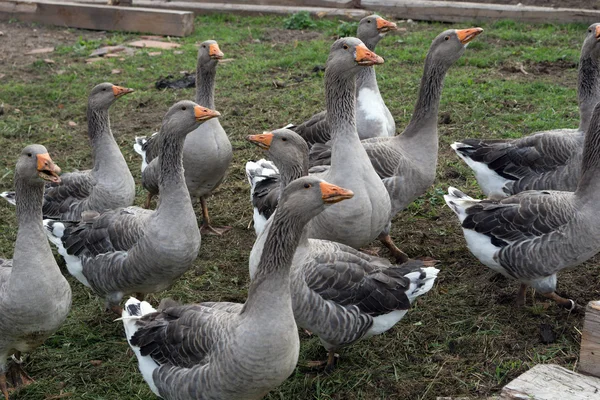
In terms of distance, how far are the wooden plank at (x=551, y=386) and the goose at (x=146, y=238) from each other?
7.75 ft

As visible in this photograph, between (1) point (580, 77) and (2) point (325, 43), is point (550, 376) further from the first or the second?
(2) point (325, 43)

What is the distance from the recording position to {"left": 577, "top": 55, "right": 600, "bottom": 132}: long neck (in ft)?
21.1

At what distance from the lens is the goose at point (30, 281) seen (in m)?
4.31

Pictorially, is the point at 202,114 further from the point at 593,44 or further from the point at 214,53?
the point at 593,44

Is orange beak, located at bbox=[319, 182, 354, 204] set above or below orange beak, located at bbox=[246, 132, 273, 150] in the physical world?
above

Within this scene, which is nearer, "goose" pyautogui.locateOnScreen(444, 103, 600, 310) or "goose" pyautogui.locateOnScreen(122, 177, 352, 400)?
"goose" pyautogui.locateOnScreen(122, 177, 352, 400)

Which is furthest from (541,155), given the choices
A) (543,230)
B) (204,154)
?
(204,154)

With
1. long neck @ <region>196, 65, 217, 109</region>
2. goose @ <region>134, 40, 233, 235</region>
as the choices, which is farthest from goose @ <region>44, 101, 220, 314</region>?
long neck @ <region>196, 65, 217, 109</region>

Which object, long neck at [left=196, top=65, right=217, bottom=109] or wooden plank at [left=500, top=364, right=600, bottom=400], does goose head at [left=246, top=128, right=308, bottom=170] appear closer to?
long neck at [left=196, top=65, right=217, bottom=109]

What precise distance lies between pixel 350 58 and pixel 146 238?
208 centimetres

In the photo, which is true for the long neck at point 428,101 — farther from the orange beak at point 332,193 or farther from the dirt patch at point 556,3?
the dirt patch at point 556,3

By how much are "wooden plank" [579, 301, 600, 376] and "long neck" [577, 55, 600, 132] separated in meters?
3.10

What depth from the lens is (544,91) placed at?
358 inches

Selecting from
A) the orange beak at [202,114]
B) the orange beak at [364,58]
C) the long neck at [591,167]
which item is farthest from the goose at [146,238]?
the long neck at [591,167]
